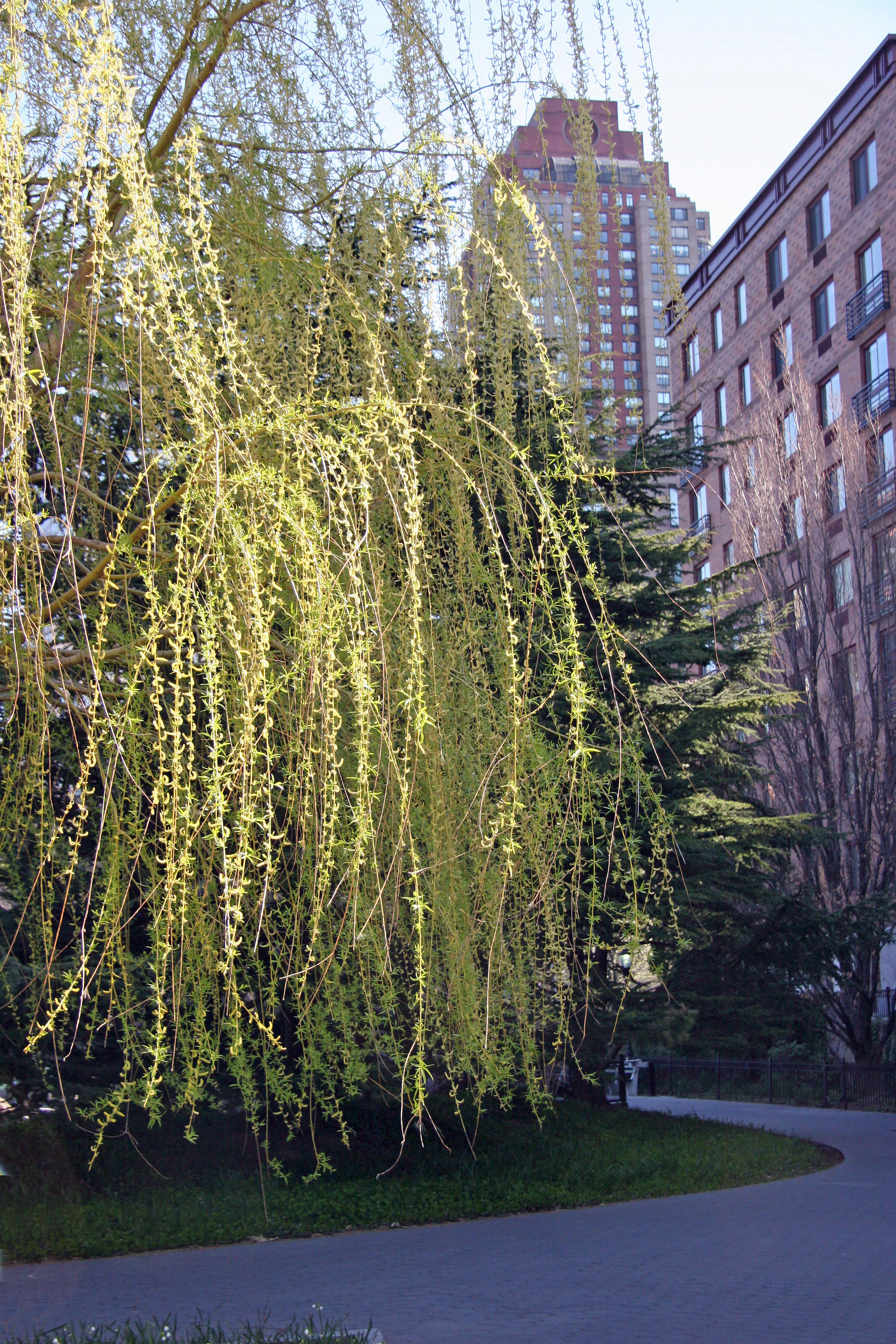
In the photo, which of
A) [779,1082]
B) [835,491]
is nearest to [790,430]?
[835,491]

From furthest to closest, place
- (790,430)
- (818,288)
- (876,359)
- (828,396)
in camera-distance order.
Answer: (818,288) < (828,396) < (790,430) < (876,359)

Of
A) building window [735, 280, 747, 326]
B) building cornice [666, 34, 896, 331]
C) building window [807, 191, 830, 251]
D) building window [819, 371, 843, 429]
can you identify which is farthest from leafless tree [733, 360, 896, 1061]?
building window [735, 280, 747, 326]

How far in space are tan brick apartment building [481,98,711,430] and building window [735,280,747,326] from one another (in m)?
29.0

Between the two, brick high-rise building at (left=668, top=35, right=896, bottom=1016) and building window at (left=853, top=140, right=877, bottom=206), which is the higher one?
building window at (left=853, top=140, right=877, bottom=206)

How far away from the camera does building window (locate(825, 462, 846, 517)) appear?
2038cm

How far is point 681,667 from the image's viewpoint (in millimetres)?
12344

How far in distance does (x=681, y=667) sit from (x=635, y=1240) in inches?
228

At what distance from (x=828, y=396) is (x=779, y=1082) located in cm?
1468

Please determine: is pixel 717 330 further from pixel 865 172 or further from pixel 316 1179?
pixel 316 1179

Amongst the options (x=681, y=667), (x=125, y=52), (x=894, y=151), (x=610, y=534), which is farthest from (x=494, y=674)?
(x=894, y=151)

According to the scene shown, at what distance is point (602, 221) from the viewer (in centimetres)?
313

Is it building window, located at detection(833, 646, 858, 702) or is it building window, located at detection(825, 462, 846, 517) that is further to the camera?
building window, located at detection(825, 462, 846, 517)

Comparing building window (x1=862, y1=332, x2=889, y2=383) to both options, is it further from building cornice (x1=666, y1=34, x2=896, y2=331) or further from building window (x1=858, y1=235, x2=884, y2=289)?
building cornice (x1=666, y1=34, x2=896, y2=331)

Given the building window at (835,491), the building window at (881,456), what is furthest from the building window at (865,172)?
the building window at (835,491)
